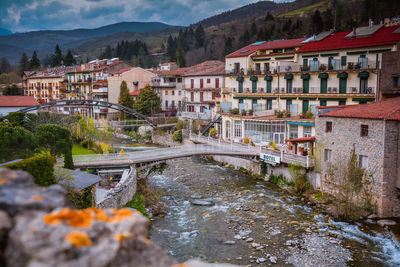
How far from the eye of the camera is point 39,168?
48.3ft

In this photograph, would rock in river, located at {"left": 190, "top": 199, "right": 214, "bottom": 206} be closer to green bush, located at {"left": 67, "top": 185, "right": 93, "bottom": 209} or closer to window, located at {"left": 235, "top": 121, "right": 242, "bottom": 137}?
green bush, located at {"left": 67, "top": 185, "right": 93, "bottom": 209}

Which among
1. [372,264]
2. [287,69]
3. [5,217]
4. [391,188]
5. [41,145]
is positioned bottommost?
[372,264]

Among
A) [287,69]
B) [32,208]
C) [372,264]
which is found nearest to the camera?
[32,208]

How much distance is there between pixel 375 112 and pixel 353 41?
1604cm

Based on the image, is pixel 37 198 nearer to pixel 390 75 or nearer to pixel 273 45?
pixel 390 75

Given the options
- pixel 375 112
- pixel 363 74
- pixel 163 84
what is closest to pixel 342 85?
pixel 363 74

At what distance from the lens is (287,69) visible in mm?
39750

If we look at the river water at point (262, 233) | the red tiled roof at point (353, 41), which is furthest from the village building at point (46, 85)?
the river water at point (262, 233)

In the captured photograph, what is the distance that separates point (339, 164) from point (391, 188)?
3882 mm

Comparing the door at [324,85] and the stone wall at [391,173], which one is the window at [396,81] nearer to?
the door at [324,85]

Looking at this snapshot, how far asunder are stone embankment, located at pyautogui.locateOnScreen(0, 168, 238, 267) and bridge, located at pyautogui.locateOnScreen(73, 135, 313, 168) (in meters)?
21.4

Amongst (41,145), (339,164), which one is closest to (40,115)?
(41,145)

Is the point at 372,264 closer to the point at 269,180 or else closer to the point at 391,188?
the point at 391,188

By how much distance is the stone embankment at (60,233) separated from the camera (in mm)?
4570
